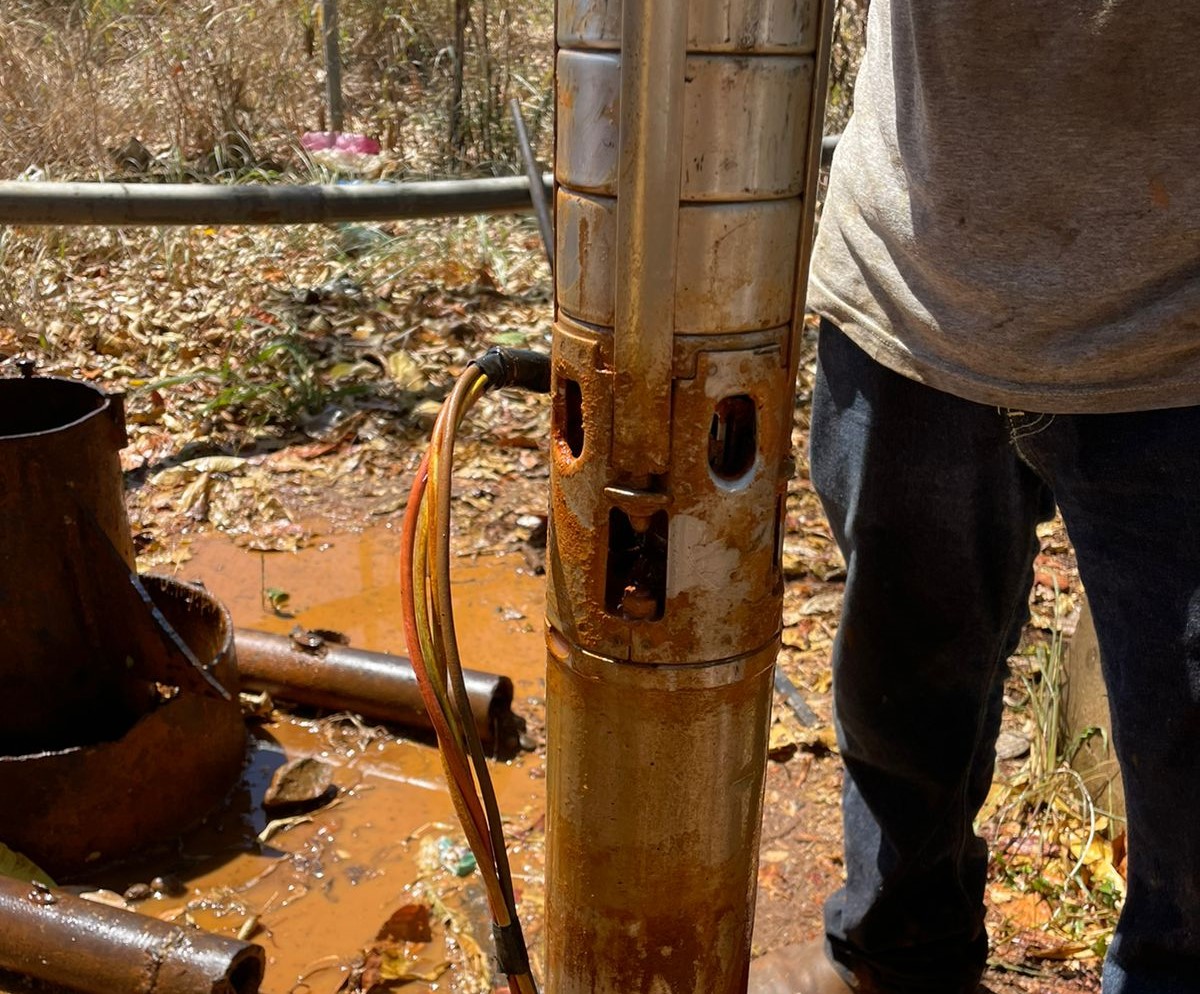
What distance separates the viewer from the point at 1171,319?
1.34m

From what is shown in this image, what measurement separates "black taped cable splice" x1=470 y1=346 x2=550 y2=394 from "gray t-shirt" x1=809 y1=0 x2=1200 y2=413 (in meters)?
0.50

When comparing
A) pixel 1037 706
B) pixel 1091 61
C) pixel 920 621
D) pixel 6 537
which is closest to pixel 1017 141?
pixel 1091 61

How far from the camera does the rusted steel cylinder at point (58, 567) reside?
2594mm

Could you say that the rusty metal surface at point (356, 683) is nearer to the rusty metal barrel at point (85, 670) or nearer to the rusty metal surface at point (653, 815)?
the rusty metal barrel at point (85, 670)

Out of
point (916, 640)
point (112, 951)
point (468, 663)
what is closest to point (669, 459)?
point (916, 640)

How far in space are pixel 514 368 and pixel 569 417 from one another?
227 mm

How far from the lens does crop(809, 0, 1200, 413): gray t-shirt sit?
51.8 inches

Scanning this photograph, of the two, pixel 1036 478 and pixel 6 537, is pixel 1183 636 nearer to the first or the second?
pixel 1036 478

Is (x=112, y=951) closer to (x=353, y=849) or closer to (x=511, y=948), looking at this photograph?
(x=353, y=849)

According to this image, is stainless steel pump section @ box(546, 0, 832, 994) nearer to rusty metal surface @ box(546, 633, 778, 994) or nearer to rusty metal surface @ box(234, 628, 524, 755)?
rusty metal surface @ box(546, 633, 778, 994)

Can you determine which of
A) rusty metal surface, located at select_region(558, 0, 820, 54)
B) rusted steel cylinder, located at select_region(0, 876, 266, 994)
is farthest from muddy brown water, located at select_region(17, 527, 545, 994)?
rusty metal surface, located at select_region(558, 0, 820, 54)

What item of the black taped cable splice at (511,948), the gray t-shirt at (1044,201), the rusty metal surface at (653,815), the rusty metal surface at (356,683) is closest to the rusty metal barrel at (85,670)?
the rusty metal surface at (356,683)

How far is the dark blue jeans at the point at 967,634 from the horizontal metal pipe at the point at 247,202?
2795 millimetres

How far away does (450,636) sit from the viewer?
125 cm
